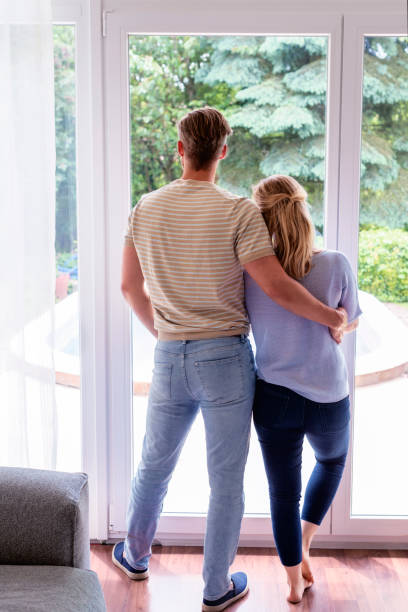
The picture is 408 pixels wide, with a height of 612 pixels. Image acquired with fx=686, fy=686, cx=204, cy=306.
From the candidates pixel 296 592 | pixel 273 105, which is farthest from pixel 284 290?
pixel 296 592

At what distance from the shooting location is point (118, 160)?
8.34ft

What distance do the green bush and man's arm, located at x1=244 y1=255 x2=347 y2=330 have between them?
58 centimetres

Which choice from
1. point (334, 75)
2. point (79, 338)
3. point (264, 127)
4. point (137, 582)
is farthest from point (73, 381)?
point (334, 75)

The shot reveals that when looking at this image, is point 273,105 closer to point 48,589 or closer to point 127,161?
point 127,161

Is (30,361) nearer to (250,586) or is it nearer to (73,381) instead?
(73,381)

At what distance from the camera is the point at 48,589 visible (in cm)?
158

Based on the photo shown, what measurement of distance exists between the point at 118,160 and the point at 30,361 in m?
0.80

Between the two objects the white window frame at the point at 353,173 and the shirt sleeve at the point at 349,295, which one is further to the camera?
the white window frame at the point at 353,173

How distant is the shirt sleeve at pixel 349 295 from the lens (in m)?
2.16

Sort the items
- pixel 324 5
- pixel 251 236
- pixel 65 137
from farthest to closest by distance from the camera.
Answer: pixel 65 137, pixel 324 5, pixel 251 236

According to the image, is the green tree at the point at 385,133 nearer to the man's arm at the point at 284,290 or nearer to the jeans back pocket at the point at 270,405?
the man's arm at the point at 284,290

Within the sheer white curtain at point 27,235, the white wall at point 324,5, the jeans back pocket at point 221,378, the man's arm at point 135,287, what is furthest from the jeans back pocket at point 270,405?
the white wall at point 324,5

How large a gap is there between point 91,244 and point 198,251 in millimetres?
705

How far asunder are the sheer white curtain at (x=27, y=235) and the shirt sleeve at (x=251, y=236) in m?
0.75
